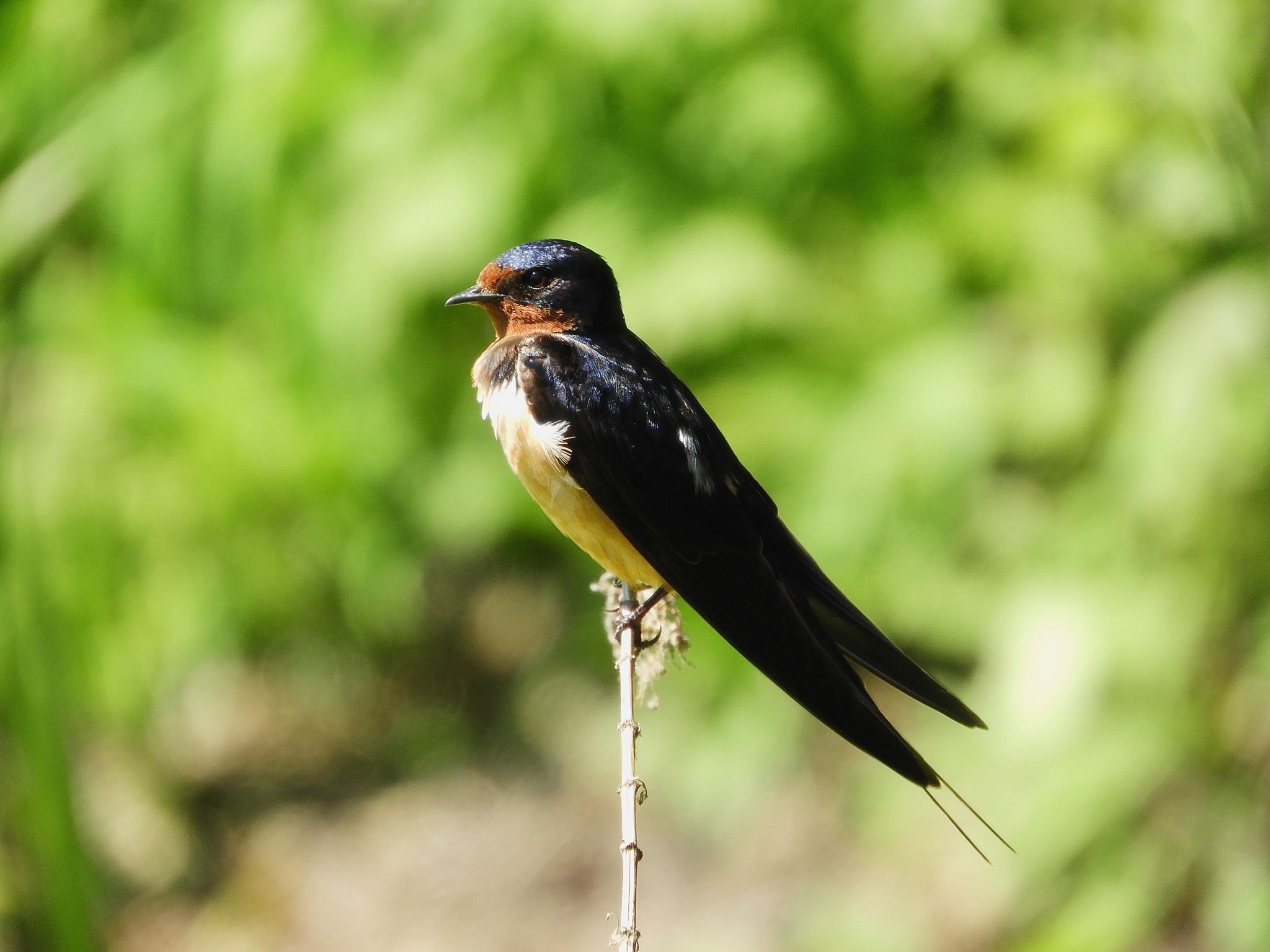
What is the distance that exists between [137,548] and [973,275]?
212 centimetres

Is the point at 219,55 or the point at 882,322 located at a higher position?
the point at 219,55

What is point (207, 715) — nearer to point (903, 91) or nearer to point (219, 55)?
point (219, 55)

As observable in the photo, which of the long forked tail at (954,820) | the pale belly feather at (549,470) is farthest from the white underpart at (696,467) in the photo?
the long forked tail at (954,820)

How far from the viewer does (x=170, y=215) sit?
3.21 m

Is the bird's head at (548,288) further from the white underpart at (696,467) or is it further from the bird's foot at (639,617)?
the bird's foot at (639,617)

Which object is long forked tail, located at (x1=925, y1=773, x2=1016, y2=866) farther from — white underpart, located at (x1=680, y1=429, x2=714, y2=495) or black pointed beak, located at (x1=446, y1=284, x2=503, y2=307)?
black pointed beak, located at (x1=446, y1=284, x2=503, y2=307)

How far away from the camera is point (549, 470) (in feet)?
6.24

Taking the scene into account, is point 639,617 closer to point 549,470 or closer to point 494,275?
point 549,470

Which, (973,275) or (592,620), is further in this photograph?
(592,620)

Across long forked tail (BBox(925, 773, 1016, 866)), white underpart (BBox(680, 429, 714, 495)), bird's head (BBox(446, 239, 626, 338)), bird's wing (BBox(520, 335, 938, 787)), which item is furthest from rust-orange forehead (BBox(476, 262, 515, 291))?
long forked tail (BBox(925, 773, 1016, 866))

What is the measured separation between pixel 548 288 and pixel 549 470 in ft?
0.93

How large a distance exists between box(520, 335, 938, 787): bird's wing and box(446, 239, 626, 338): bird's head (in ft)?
0.18

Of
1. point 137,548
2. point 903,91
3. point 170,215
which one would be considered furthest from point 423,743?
point 903,91

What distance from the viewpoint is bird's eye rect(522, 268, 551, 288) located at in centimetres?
200
